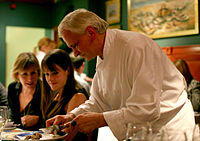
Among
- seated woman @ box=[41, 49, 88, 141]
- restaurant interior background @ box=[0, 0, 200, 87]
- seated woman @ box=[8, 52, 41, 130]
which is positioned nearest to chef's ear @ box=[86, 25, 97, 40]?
seated woman @ box=[41, 49, 88, 141]

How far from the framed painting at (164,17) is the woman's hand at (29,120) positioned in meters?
2.78

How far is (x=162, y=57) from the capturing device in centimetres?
161

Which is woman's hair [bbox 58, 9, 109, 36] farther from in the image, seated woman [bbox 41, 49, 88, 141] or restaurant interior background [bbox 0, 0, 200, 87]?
restaurant interior background [bbox 0, 0, 200, 87]

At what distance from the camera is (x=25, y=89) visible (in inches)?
122

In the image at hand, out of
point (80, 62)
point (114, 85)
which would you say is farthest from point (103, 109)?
point (80, 62)

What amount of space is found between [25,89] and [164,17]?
2652 mm

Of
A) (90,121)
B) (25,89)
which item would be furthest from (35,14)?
(90,121)

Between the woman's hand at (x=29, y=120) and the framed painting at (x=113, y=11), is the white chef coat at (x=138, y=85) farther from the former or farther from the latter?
the framed painting at (x=113, y=11)

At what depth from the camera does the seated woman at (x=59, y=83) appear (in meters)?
2.36

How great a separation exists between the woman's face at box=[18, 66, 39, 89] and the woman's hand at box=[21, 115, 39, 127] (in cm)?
49

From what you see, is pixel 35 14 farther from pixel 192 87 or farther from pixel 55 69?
pixel 55 69

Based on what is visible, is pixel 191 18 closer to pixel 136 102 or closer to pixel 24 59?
pixel 24 59

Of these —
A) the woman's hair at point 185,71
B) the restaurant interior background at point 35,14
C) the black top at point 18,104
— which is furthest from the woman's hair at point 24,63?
the restaurant interior background at point 35,14

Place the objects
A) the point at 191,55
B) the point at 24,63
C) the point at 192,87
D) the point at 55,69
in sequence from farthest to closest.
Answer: the point at 191,55
the point at 192,87
the point at 24,63
the point at 55,69
